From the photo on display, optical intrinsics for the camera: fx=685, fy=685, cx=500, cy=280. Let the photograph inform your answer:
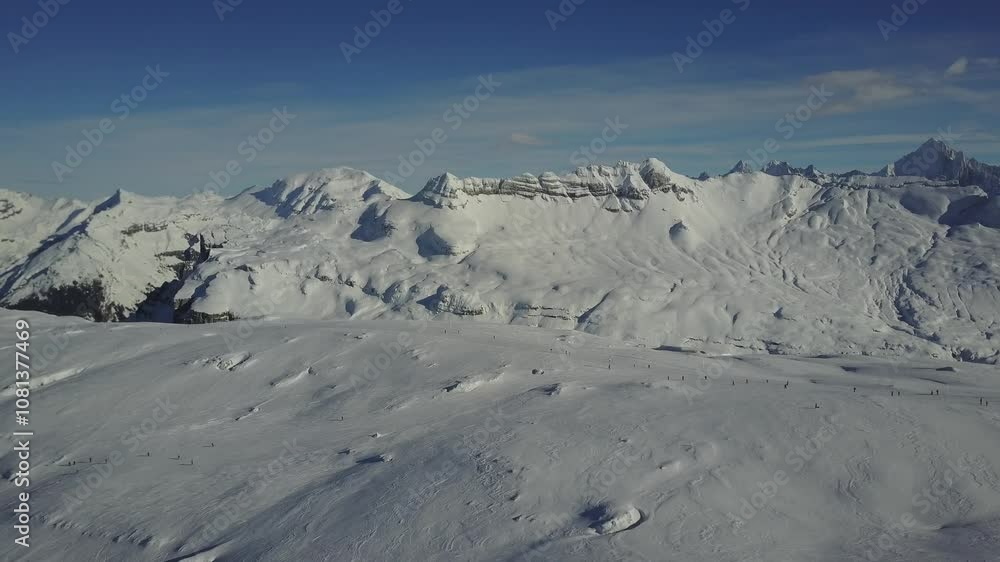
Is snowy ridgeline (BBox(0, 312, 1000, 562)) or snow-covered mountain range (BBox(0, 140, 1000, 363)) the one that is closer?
snowy ridgeline (BBox(0, 312, 1000, 562))

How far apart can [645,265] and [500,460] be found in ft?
423

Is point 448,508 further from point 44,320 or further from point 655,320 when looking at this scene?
point 655,320

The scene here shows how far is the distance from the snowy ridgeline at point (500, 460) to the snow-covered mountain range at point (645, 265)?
218 ft

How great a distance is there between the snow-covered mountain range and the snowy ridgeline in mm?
66459

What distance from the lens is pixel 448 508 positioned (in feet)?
113

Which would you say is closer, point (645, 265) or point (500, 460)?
point (500, 460)

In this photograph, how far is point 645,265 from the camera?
162 metres

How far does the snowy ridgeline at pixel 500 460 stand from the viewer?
1246 inches

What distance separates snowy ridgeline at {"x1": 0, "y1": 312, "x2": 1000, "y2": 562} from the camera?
31641 mm

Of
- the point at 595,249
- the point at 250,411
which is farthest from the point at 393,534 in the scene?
the point at 595,249

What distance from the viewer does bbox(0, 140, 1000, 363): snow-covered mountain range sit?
137 m

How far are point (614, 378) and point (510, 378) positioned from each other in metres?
8.52

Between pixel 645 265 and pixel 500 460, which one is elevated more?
pixel 500 460

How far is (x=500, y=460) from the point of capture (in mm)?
38969
